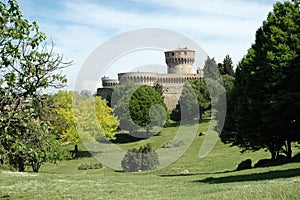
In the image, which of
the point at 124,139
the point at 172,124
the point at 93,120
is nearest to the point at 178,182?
the point at 93,120

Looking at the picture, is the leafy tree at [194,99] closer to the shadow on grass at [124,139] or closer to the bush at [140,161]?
the shadow on grass at [124,139]

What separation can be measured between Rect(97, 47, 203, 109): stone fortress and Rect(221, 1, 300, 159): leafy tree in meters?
81.8

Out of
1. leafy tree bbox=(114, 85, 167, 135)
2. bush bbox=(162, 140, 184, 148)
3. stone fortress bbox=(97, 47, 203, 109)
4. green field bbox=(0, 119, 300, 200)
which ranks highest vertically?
stone fortress bbox=(97, 47, 203, 109)

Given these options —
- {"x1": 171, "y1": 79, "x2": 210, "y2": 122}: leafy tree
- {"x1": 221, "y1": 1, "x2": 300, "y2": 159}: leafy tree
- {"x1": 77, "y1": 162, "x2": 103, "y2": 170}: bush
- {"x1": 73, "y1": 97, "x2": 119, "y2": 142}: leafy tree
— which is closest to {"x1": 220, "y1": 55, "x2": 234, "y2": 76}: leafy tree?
{"x1": 171, "y1": 79, "x2": 210, "y2": 122}: leafy tree

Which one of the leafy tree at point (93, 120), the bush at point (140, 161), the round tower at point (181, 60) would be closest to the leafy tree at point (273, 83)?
the bush at point (140, 161)

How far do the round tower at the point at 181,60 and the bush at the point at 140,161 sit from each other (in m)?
78.0

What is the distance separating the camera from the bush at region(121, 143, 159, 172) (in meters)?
47.2

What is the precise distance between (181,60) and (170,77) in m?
7.01

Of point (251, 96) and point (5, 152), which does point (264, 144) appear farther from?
point (5, 152)

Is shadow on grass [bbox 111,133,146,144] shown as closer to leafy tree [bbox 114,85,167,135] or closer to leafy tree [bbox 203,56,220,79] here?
leafy tree [bbox 114,85,167,135]

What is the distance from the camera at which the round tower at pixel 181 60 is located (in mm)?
125000

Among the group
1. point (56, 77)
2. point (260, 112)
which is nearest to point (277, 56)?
point (260, 112)

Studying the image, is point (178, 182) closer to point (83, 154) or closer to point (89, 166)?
point (89, 166)

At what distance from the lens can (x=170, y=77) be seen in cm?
12231
